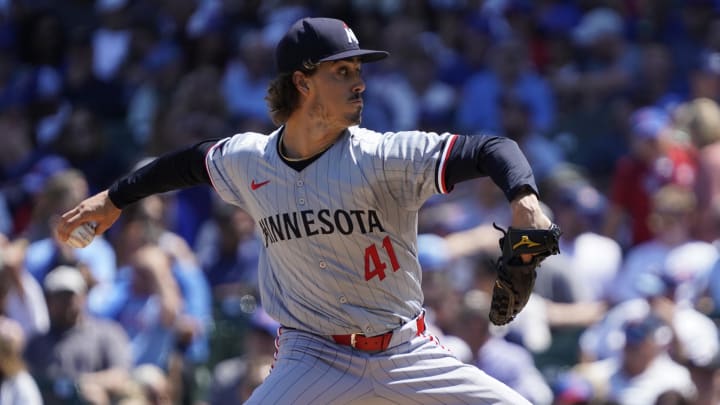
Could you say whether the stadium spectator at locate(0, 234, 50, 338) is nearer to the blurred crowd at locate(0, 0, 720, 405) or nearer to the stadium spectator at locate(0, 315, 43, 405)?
Result: the blurred crowd at locate(0, 0, 720, 405)

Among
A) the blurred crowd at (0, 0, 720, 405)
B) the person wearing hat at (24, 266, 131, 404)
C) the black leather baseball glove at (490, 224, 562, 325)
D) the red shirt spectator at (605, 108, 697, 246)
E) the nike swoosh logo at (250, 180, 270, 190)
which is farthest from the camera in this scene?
the red shirt spectator at (605, 108, 697, 246)

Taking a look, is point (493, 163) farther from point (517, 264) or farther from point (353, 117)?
point (353, 117)

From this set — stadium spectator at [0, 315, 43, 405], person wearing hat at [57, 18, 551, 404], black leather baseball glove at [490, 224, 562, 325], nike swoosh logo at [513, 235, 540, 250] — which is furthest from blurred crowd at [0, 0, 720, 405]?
nike swoosh logo at [513, 235, 540, 250]

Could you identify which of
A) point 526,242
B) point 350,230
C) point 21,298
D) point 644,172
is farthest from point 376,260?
point 644,172

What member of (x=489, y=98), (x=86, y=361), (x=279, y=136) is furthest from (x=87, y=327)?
(x=489, y=98)

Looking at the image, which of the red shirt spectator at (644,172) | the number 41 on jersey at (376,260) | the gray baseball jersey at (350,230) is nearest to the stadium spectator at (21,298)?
the red shirt spectator at (644,172)

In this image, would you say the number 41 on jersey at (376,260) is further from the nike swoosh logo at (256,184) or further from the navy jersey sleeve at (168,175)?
the navy jersey sleeve at (168,175)
